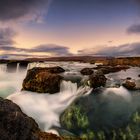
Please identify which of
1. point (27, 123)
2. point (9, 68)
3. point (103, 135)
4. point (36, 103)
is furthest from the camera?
point (9, 68)

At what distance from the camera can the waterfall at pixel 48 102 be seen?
15.3m

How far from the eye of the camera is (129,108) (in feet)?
52.5

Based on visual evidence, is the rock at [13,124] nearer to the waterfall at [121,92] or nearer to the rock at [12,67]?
the waterfall at [121,92]

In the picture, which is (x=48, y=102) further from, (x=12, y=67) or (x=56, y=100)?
(x=12, y=67)

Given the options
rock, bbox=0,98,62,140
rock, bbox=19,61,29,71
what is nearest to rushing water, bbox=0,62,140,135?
rock, bbox=0,98,62,140

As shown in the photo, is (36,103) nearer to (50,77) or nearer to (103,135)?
(50,77)

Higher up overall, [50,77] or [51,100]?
[50,77]

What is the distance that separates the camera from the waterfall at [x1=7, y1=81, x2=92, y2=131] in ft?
50.2

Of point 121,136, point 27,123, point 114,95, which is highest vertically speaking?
point 27,123

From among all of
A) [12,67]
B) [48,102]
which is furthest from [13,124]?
[12,67]

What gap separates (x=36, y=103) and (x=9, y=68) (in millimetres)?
23821

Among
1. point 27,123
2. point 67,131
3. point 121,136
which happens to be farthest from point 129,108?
point 27,123

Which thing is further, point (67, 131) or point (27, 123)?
point (67, 131)

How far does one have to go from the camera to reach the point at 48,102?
17.7 meters
